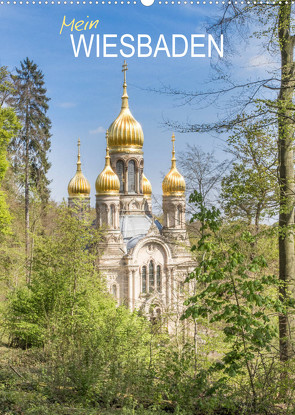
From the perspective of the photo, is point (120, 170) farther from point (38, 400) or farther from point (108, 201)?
point (38, 400)

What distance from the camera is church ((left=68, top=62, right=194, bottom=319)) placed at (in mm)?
30203

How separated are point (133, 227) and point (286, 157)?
24.8 m

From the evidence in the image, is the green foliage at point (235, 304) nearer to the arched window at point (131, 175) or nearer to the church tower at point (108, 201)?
the church tower at point (108, 201)

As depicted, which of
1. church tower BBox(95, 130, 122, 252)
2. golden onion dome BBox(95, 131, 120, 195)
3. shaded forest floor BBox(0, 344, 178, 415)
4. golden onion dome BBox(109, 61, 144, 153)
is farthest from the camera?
golden onion dome BBox(109, 61, 144, 153)

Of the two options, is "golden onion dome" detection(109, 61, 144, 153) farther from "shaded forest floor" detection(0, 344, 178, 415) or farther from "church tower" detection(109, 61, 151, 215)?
"shaded forest floor" detection(0, 344, 178, 415)

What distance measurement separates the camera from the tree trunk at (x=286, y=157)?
27.6ft

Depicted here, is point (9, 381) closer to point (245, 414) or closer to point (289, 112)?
point (245, 414)

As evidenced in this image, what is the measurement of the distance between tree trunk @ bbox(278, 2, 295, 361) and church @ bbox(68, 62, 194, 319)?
18.4m

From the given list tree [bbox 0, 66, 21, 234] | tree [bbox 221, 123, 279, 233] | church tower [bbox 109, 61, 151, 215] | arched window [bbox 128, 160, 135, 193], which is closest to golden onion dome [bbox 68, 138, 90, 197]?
church tower [bbox 109, 61, 151, 215]

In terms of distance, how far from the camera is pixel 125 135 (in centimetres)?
3541

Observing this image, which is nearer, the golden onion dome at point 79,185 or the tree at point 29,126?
the tree at point 29,126

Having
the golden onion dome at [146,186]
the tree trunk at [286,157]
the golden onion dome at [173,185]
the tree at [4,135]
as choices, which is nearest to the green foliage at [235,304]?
the tree trunk at [286,157]

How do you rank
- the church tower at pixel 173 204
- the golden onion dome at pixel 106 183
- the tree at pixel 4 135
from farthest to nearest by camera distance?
the church tower at pixel 173 204
the golden onion dome at pixel 106 183
the tree at pixel 4 135

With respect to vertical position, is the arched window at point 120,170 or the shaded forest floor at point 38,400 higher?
the arched window at point 120,170
